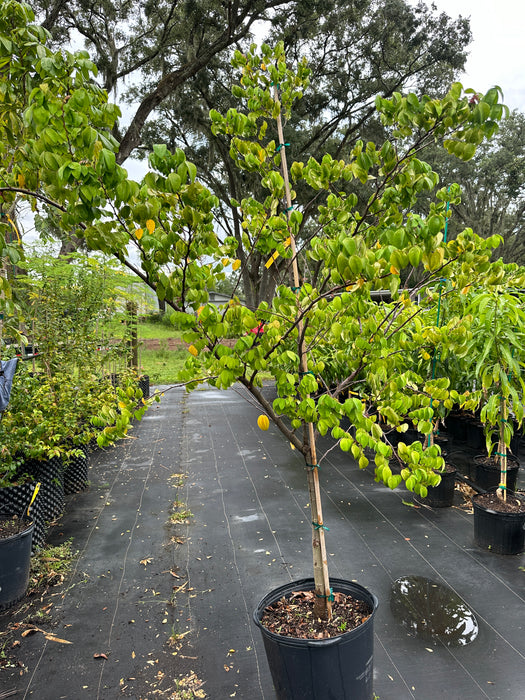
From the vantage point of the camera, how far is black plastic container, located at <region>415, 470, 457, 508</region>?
4.02m

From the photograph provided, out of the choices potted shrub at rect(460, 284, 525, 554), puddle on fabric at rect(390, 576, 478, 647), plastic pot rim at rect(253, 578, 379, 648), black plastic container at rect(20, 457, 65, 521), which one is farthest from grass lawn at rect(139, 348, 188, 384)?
plastic pot rim at rect(253, 578, 379, 648)

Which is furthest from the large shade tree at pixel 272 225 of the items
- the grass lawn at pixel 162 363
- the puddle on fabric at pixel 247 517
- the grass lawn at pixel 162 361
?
the grass lawn at pixel 162 363

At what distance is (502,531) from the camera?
3219mm

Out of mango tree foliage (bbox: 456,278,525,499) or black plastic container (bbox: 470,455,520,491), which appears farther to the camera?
black plastic container (bbox: 470,455,520,491)

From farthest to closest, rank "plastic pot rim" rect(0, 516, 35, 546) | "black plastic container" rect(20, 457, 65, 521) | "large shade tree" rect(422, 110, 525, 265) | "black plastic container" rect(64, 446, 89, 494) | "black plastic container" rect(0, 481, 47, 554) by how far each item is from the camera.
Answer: "large shade tree" rect(422, 110, 525, 265) → "black plastic container" rect(64, 446, 89, 494) → "black plastic container" rect(20, 457, 65, 521) → "black plastic container" rect(0, 481, 47, 554) → "plastic pot rim" rect(0, 516, 35, 546)

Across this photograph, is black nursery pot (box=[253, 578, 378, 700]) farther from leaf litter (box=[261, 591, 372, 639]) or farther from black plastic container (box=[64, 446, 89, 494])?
black plastic container (box=[64, 446, 89, 494])

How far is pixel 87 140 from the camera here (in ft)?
3.83

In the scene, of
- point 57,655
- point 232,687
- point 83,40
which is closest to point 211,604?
point 232,687

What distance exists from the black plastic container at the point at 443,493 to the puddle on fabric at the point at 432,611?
1.17 meters

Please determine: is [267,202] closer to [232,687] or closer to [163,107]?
[232,687]

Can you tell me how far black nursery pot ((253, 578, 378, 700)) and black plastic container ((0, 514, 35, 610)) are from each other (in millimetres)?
1715

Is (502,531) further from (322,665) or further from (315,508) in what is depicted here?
(322,665)

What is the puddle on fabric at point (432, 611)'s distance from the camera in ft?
8.04

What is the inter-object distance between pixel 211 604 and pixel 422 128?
8.90ft
